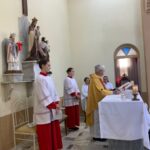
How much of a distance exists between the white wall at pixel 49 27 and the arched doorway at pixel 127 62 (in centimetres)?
185

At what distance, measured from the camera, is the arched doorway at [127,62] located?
30.1ft

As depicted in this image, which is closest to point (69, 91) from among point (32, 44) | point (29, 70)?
point (29, 70)

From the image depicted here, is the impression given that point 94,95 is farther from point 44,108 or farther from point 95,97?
point 44,108

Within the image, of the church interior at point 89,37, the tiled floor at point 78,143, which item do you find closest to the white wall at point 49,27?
the church interior at point 89,37

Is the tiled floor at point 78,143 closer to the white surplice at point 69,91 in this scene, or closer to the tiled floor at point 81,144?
the tiled floor at point 81,144

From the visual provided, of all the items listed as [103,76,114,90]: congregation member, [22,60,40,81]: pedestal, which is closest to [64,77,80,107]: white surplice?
[22,60,40,81]: pedestal

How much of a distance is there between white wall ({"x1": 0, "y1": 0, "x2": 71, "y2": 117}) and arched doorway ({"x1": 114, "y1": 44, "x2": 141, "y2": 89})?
1.85 meters

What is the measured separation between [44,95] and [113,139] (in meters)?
1.34

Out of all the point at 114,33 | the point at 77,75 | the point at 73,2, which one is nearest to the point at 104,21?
the point at 114,33

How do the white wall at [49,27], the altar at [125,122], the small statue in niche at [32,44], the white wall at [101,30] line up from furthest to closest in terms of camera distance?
the white wall at [101,30] < the small statue in niche at [32,44] < the white wall at [49,27] < the altar at [125,122]

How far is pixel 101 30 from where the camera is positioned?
9445mm

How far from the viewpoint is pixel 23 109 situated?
5.58m

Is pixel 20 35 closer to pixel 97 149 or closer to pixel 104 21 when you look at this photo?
pixel 97 149

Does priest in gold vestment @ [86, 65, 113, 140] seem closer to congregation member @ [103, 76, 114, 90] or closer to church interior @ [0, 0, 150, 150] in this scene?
church interior @ [0, 0, 150, 150]
